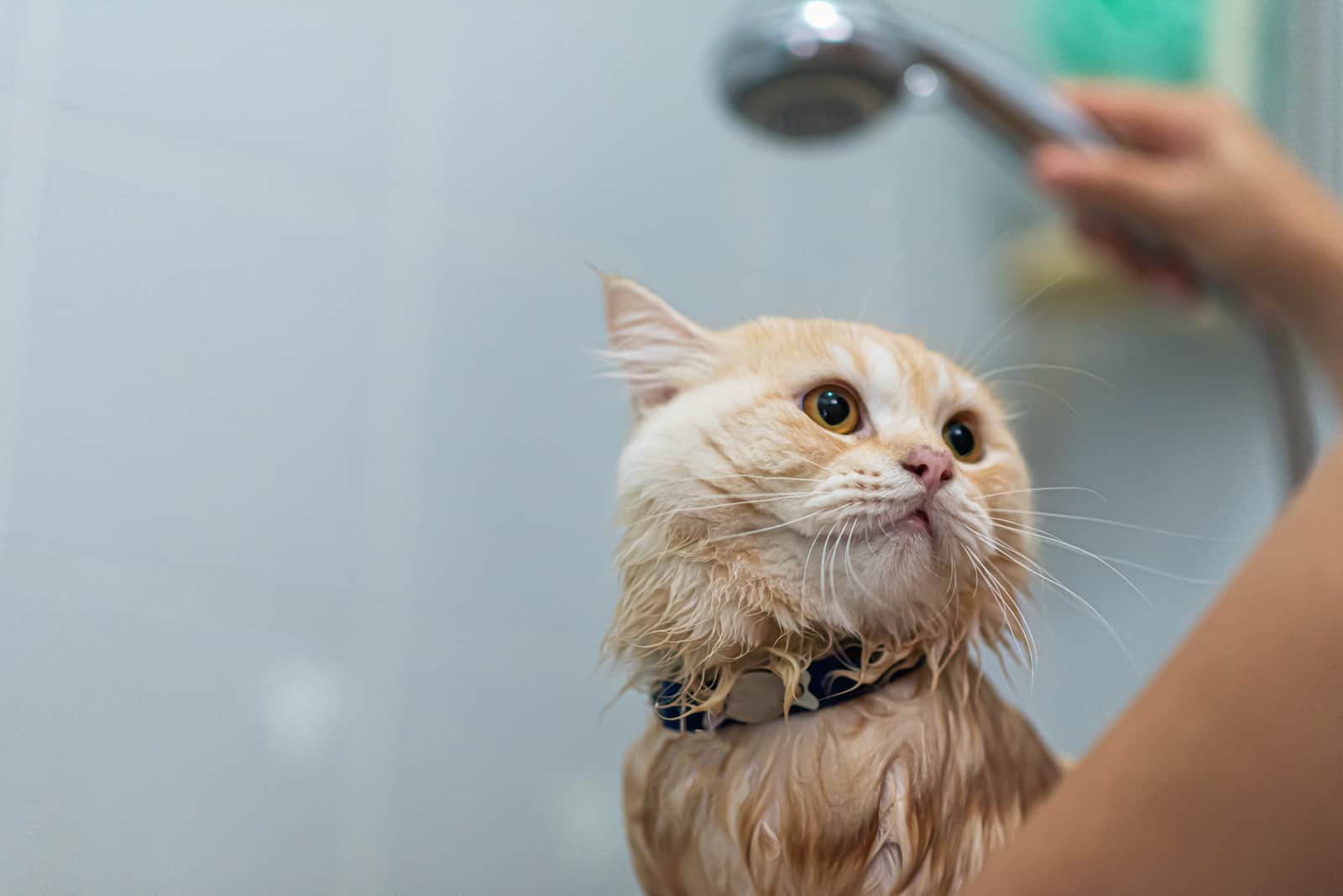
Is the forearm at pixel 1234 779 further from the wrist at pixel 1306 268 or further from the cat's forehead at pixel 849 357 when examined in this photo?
the wrist at pixel 1306 268

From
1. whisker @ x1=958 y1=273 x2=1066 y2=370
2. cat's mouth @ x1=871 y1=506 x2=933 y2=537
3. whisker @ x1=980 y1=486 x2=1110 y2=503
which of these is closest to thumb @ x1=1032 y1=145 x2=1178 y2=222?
whisker @ x1=958 y1=273 x2=1066 y2=370

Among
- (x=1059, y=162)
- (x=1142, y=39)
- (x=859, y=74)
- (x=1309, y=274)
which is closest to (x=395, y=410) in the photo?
(x=859, y=74)

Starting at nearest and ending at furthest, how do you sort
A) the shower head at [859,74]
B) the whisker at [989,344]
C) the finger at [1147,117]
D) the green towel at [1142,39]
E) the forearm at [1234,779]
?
the forearm at [1234,779], the whisker at [989,344], the shower head at [859,74], the finger at [1147,117], the green towel at [1142,39]

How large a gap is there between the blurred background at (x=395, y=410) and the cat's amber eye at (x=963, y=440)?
4 cm

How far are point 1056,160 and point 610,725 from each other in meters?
0.47

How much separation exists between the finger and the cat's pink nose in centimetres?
50

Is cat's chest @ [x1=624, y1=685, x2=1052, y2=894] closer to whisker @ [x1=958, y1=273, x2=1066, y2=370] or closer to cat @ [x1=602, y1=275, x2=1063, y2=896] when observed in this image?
cat @ [x1=602, y1=275, x2=1063, y2=896]

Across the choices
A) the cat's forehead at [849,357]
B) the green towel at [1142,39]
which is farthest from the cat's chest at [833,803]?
the green towel at [1142,39]

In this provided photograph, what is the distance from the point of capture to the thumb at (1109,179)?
747 millimetres

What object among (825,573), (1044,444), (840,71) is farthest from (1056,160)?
(825,573)

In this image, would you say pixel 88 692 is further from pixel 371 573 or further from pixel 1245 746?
pixel 1245 746

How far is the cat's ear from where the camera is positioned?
432 millimetres

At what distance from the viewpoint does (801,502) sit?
38 centimetres

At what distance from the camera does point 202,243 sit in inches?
25.1
